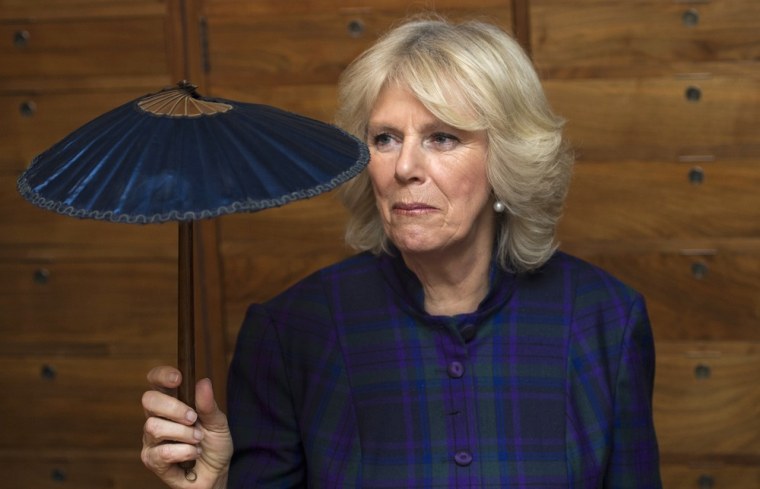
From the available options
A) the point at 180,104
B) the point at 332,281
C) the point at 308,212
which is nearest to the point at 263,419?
the point at 332,281

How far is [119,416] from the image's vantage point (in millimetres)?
2953

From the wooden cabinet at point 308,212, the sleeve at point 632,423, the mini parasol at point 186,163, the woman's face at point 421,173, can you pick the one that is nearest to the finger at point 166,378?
the mini parasol at point 186,163

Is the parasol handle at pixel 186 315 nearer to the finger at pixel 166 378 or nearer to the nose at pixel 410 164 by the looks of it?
the finger at pixel 166 378

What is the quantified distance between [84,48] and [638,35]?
1192 millimetres

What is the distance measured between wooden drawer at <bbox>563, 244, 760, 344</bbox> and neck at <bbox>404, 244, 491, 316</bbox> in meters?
1.01

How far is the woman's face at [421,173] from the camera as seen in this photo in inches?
64.7

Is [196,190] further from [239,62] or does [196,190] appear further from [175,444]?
[239,62]

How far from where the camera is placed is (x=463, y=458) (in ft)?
5.45

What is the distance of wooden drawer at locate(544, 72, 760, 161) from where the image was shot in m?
2.66

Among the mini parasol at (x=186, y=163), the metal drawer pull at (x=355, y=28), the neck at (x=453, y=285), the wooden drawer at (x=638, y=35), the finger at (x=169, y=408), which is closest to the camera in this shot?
the mini parasol at (x=186, y=163)

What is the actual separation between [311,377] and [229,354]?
121 cm

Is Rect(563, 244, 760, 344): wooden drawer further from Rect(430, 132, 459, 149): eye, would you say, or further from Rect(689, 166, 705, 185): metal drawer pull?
Rect(430, 132, 459, 149): eye

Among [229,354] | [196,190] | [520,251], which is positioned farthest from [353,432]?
[229,354]

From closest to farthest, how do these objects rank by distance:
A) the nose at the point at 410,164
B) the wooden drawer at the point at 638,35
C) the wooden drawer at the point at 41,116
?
the nose at the point at 410,164, the wooden drawer at the point at 638,35, the wooden drawer at the point at 41,116
